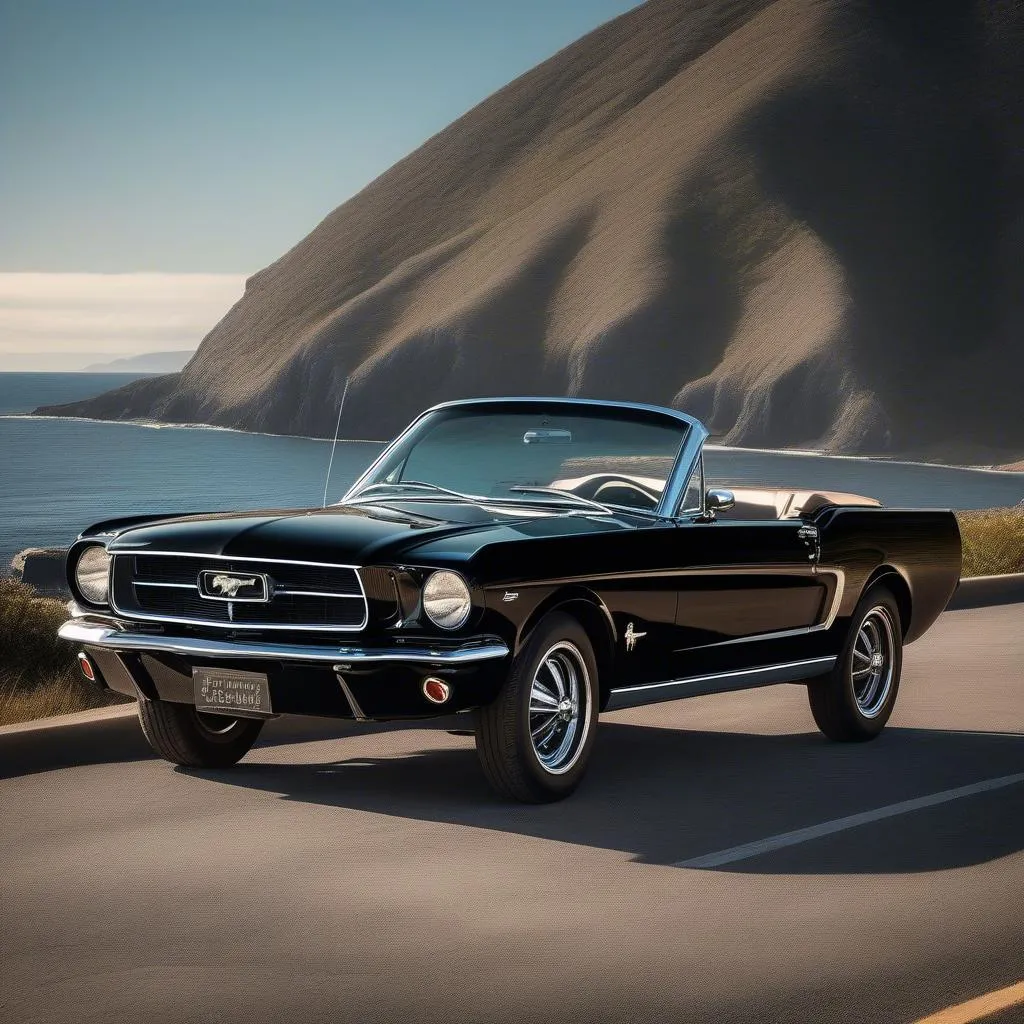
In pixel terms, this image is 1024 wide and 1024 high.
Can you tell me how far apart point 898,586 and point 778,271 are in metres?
146

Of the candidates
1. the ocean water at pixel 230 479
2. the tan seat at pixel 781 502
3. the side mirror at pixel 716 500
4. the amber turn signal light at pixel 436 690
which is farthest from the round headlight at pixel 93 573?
the ocean water at pixel 230 479

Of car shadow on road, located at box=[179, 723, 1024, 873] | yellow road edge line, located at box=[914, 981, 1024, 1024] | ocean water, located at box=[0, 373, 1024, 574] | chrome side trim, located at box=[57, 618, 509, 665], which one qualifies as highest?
chrome side trim, located at box=[57, 618, 509, 665]

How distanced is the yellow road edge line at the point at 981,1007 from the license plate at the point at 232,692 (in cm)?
330

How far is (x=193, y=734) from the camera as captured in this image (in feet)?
27.7

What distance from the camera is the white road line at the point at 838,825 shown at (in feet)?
21.8

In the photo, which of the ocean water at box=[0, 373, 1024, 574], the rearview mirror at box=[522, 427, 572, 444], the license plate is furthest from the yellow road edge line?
the ocean water at box=[0, 373, 1024, 574]

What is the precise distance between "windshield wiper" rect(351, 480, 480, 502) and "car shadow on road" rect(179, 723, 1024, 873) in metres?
1.30

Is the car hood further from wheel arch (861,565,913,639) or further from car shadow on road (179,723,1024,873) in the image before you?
wheel arch (861,565,913,639)


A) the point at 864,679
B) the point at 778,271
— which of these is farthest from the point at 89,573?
the point at 778,271

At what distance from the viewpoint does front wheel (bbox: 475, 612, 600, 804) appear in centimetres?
724

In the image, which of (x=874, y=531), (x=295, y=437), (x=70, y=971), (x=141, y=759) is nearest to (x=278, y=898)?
(x=70, y=971)

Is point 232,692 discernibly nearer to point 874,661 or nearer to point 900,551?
point 874,661

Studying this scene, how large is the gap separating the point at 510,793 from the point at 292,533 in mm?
1428

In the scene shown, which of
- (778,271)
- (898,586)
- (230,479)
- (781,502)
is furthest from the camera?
(778,271)
